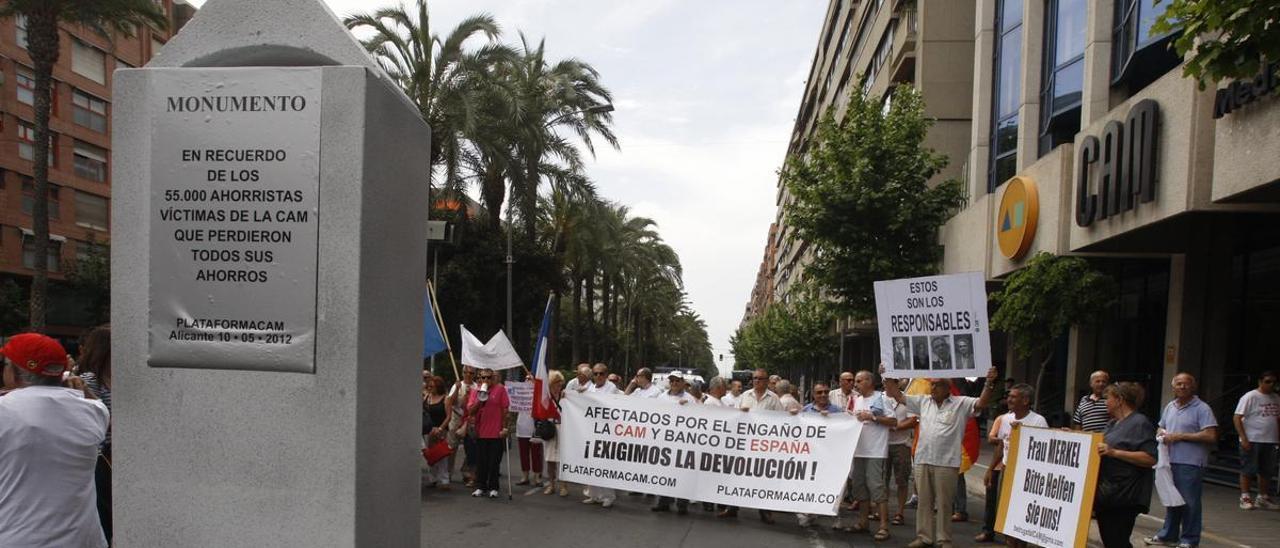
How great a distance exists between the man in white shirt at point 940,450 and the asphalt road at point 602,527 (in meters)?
0.69

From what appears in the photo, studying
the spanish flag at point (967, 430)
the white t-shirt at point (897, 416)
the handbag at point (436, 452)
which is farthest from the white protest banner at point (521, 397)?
the spanish flag at point (967, 430)

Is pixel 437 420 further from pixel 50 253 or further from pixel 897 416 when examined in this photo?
pixel 50 253

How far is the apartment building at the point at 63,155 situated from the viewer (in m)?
40.5

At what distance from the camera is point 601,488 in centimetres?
1194

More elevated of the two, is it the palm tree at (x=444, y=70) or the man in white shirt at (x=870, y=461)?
the palm tree at (x=444, y=70)

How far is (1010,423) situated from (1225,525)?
379cm

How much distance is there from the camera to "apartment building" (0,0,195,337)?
40.5 meters

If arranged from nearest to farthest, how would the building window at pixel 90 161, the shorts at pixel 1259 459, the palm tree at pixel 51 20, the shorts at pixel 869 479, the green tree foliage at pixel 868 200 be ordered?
the shorts at pixel 869 479
the shorts at pixel 1259 459
the green tree foliage at pixel 868 200
the palm tree at pixel 51 20
the building window at pixel 90 161

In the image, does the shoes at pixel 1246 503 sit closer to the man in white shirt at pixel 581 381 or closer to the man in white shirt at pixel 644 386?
the man in white shirt at pixel 644 386

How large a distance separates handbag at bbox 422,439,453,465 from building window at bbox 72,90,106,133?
41210mm

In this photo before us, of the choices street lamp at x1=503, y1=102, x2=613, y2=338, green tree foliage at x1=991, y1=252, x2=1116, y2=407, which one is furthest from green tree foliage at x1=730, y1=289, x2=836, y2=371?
green tree foliage at x1=991, y1=252, x2=1116, y2=407

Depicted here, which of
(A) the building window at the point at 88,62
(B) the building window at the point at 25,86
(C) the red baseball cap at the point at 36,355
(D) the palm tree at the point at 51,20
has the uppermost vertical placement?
(A) the building window at the point at 88,62

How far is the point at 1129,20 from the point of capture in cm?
1564

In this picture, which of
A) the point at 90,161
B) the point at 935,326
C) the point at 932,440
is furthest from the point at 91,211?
the point at 932,440
